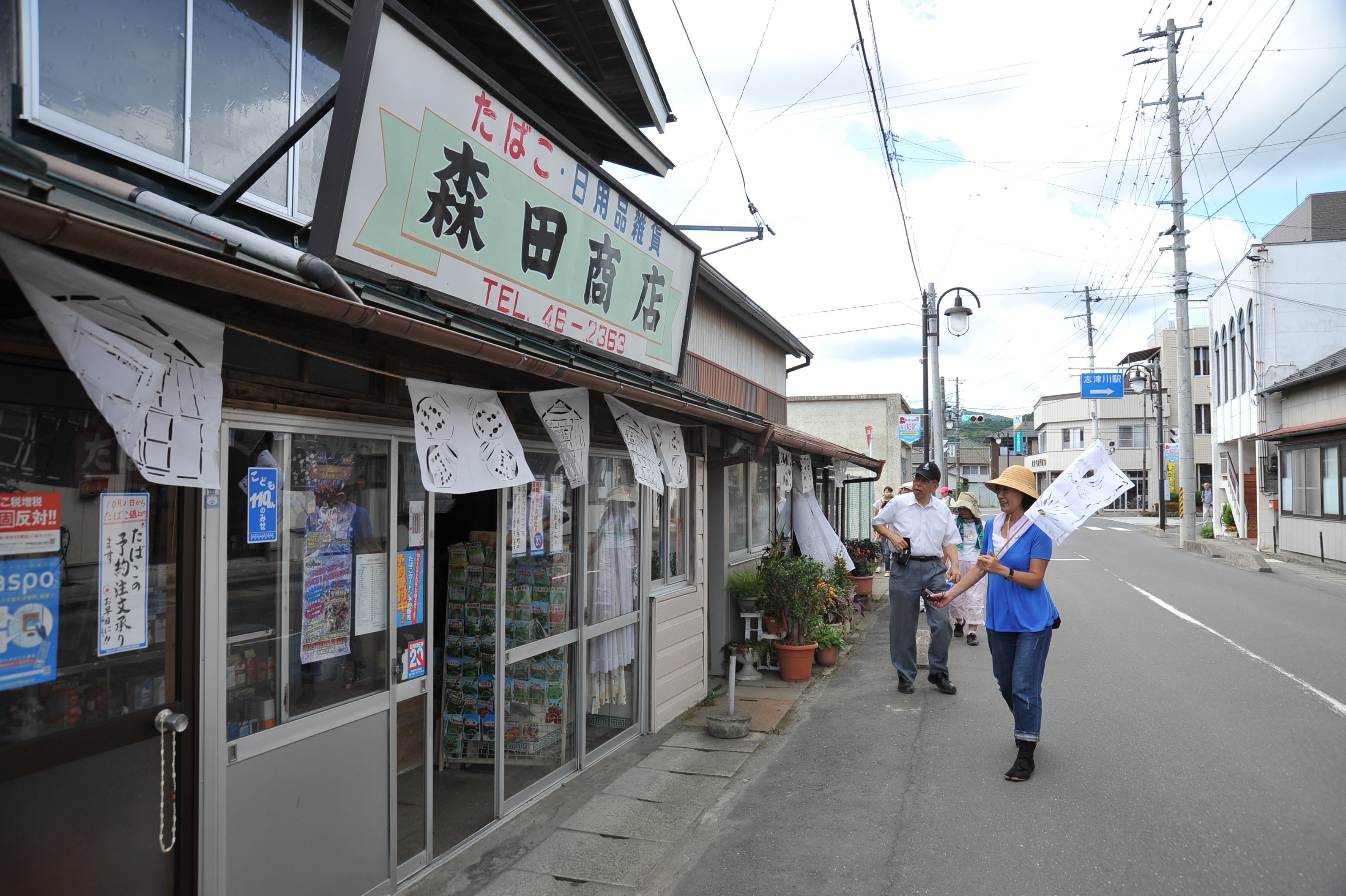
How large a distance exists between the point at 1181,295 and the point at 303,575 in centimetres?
3163

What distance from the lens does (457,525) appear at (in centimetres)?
691

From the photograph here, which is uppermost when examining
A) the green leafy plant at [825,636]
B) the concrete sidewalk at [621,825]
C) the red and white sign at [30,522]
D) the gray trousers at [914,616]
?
the red and white sign at [30,522]

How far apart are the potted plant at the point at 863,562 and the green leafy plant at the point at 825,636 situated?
437 centimetres

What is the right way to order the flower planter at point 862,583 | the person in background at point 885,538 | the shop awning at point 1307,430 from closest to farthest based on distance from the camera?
the person in background at point 885,538 → the flower planter at point 862,583 → the shop awning at point 1307,430

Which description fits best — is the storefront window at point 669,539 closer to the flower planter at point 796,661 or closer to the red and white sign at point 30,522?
the flower planter at point 796,661

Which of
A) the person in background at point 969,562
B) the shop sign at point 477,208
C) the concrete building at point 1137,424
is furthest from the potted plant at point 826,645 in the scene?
the concrete building at point 1137,424

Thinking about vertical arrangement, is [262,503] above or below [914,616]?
above

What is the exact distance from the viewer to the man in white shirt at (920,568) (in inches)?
327

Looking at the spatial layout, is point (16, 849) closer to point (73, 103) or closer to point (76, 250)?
point (76, 250)

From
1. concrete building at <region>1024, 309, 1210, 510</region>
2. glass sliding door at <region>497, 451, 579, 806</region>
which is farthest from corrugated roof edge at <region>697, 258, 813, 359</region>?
concrete building at <region>1024, 309, 1210, 510</region>

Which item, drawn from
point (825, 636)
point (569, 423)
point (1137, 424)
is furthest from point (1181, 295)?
point (1137, 424)

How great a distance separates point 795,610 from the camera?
9461 millimetres

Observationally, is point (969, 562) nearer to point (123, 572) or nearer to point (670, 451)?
point (670, 451)

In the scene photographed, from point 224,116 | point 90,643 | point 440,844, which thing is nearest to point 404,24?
point 224,116
